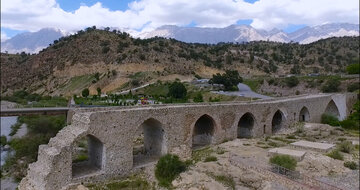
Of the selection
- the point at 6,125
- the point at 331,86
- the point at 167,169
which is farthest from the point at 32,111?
the point at 331,86

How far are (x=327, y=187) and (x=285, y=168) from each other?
219 centimetres

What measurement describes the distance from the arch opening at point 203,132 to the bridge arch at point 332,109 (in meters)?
20.4

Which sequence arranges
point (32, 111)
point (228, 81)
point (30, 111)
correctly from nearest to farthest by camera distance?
1. point (30, 111)
2. point (32, 111)
3. point (228, 81)

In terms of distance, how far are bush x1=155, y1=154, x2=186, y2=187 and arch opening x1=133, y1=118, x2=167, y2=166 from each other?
157 centimetres

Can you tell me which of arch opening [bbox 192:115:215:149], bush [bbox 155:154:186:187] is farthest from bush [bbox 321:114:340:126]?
bush [bbox 155:154:186:187]

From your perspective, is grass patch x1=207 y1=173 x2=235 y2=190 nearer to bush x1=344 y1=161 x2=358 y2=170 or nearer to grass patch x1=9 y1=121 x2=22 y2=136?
bush x1=344 y1=161 x2=358 y2=170

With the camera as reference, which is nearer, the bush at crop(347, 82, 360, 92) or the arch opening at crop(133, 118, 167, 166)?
the arch opening at crop(133, 118, 167, 166)

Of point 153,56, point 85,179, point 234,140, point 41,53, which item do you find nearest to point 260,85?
point 153,56

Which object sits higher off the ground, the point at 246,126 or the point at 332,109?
the point at 332,109

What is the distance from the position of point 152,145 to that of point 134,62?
153ft

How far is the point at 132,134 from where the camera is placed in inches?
711

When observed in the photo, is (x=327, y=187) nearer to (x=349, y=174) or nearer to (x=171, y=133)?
(x=349, y=174)

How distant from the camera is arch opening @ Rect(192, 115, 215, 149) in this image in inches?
925

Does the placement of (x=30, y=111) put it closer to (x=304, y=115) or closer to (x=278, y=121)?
(x=278, y=121)
